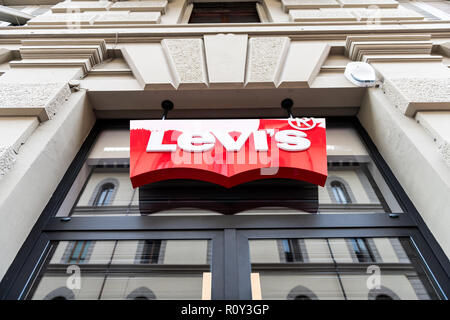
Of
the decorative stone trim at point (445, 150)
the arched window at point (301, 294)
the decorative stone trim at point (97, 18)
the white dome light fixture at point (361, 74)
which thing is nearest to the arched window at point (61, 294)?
the arched window at point (301, 294)

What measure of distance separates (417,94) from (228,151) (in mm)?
1878

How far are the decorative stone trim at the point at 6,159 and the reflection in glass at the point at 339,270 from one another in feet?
6.22

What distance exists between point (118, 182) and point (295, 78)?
2.13m

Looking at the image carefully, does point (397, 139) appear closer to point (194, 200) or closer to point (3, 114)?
point (194, 200)

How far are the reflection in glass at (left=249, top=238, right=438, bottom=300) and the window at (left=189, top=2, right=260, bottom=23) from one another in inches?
169

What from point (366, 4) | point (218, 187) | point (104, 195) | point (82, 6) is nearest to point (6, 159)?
point (104, 195)

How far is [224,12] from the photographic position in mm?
5438

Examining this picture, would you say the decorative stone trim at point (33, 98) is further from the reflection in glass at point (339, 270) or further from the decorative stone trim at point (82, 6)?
the decorative stone trim at point (82, 6)

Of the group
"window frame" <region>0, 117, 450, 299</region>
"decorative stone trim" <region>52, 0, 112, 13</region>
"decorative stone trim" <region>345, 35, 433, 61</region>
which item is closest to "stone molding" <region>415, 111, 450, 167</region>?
"window frame" <region>0, 117, 450, 299</region>

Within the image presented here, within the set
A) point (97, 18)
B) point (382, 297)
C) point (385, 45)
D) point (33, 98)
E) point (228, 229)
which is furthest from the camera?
point (97, 18)

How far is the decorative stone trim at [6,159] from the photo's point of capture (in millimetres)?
2178

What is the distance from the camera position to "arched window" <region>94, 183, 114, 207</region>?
269cm

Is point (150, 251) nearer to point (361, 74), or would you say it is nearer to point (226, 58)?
point (226, 58)

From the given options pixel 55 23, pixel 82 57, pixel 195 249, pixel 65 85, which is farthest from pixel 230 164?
pixel 55 23
